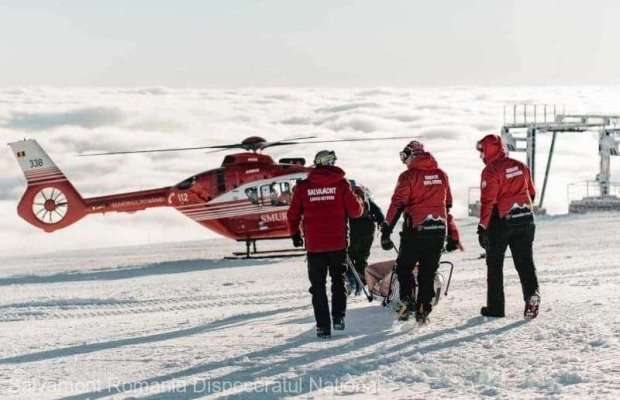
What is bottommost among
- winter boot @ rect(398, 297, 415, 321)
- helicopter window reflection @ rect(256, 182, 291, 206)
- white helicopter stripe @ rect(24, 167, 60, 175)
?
winter boot @ rect(398, 297, 415, 321)

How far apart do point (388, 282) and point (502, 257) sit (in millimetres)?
1455

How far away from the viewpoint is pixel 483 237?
7773 millimetres

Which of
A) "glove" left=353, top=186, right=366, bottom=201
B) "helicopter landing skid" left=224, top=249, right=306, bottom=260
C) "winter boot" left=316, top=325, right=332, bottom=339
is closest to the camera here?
"winter boot" left=316, top=325, right=332, bottom=339

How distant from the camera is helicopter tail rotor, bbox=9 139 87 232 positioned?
699 inches

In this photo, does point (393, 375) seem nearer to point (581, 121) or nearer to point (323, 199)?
point (323, 199)

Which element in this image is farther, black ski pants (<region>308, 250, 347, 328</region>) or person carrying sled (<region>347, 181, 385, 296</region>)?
person carrying sled (<region>347, 181, 385, 296</region>)

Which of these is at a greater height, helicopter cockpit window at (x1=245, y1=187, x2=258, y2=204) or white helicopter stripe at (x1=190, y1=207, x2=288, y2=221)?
helicopter cockpit window at (x1=245, y1=187, x2=258, y2=204)

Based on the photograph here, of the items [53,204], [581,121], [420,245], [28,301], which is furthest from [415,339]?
[581,121]

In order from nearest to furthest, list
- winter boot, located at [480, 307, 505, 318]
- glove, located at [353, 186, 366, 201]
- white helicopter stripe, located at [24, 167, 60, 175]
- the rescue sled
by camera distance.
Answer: winter boot, located at [480, 307, 505, 318], the rescue sled, glove, located at [353, 186, 366, 201], white helicopter stripe, located at [24, 167, 60, 175]

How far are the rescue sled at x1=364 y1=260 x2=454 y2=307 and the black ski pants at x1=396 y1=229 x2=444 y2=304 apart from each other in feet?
0.64

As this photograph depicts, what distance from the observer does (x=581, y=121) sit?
34594 mm

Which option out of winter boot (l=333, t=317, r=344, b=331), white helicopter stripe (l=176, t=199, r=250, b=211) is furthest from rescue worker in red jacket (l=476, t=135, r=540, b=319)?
white helicopter stripe (l=176, t=199, r=250, b=211)

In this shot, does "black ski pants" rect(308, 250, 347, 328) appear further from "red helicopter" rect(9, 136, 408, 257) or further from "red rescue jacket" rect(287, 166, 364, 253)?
Answer: "red helicopter" rect(9, 136, 408, 257)

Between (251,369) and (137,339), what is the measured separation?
1961 millimetres
